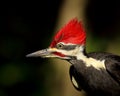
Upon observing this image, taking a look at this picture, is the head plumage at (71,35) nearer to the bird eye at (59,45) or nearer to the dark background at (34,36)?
the bird eye at (59,45)

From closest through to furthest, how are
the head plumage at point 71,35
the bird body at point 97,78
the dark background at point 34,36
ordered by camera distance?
the head plumage at point 71,35
the bird body at point 97,78
the dark background at point 34,36

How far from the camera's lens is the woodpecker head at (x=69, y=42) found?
8211 mm

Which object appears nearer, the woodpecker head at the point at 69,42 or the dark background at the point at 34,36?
the woodpecker head at the point at 69,42

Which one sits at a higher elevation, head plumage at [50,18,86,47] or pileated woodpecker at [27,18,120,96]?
head plumage at [50,18,86,47]

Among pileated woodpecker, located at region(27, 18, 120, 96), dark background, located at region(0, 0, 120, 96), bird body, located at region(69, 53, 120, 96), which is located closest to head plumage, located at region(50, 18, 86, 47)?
pileated woodpecker, located at region(27, 18, 120, 96)

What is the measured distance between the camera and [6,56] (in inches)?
543

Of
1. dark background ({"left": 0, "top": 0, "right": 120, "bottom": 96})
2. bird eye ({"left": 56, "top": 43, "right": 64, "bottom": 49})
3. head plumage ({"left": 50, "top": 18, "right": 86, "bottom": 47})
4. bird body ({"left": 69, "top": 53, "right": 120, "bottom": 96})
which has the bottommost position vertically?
dark background ({"left": 0, "top": 0, "right": 120, "bottom": 96})

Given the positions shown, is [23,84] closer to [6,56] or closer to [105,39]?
[6,56]

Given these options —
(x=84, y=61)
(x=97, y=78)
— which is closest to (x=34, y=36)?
(x=84, y=61)

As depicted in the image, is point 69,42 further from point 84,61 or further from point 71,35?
point 84,61

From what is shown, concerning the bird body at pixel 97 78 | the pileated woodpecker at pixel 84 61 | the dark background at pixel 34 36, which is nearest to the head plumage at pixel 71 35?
the pileated woodpecker at pixel 84 61

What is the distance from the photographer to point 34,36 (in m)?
14.2

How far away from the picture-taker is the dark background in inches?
530

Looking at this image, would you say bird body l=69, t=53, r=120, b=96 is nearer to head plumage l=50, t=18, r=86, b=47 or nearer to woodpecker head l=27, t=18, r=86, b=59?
woodpecker head l=27, t=18, r=86, b=59
